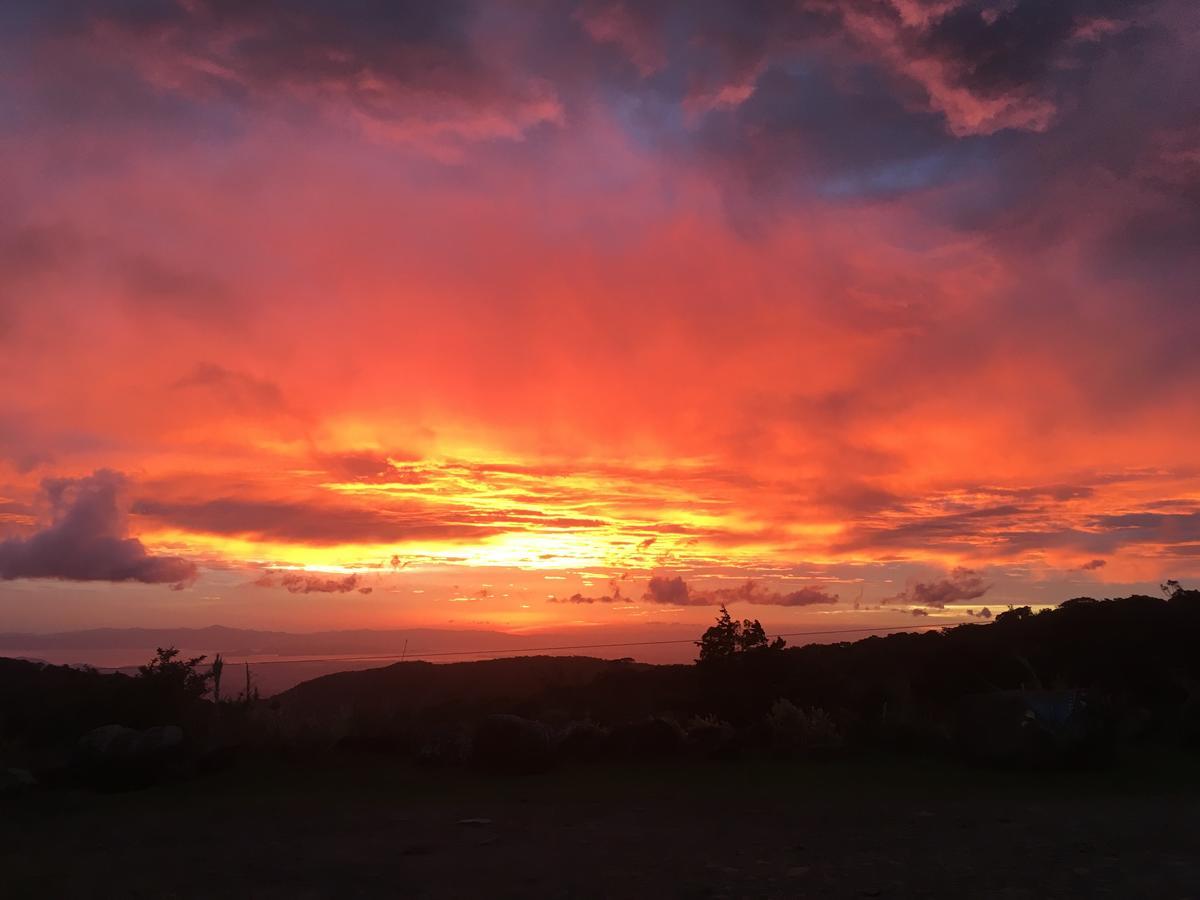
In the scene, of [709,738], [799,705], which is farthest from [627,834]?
[799,705]

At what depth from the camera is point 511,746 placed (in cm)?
1395

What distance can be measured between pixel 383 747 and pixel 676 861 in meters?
8.51

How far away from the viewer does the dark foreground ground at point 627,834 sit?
7.38 metres

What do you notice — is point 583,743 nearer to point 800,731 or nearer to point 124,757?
point 800,731

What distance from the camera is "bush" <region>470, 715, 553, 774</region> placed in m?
13.8

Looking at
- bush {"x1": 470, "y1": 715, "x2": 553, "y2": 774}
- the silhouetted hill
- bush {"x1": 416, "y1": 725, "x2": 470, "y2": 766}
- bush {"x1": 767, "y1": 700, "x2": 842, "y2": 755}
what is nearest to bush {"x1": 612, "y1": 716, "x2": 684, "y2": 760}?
the silhouetted hill

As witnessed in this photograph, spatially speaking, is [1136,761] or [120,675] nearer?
[1136,761]

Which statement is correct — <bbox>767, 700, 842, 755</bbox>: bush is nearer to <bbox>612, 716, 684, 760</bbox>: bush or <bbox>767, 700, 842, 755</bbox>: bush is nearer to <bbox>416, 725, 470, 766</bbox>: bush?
<bbox>612, 716, 684, 760</bbox>: bush

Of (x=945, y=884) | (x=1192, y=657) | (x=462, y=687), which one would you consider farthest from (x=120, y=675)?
(x=462, y=687)

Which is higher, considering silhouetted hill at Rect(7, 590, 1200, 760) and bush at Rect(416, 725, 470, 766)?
silhouetted hill at Rect(7, 590, 1200, 760)

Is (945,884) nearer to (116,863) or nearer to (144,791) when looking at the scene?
(116,863)

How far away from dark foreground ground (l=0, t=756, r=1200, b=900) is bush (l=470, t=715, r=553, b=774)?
397 mm

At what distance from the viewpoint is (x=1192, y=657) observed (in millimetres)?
21234

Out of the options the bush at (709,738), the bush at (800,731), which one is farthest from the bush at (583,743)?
the bush at (800,731)
